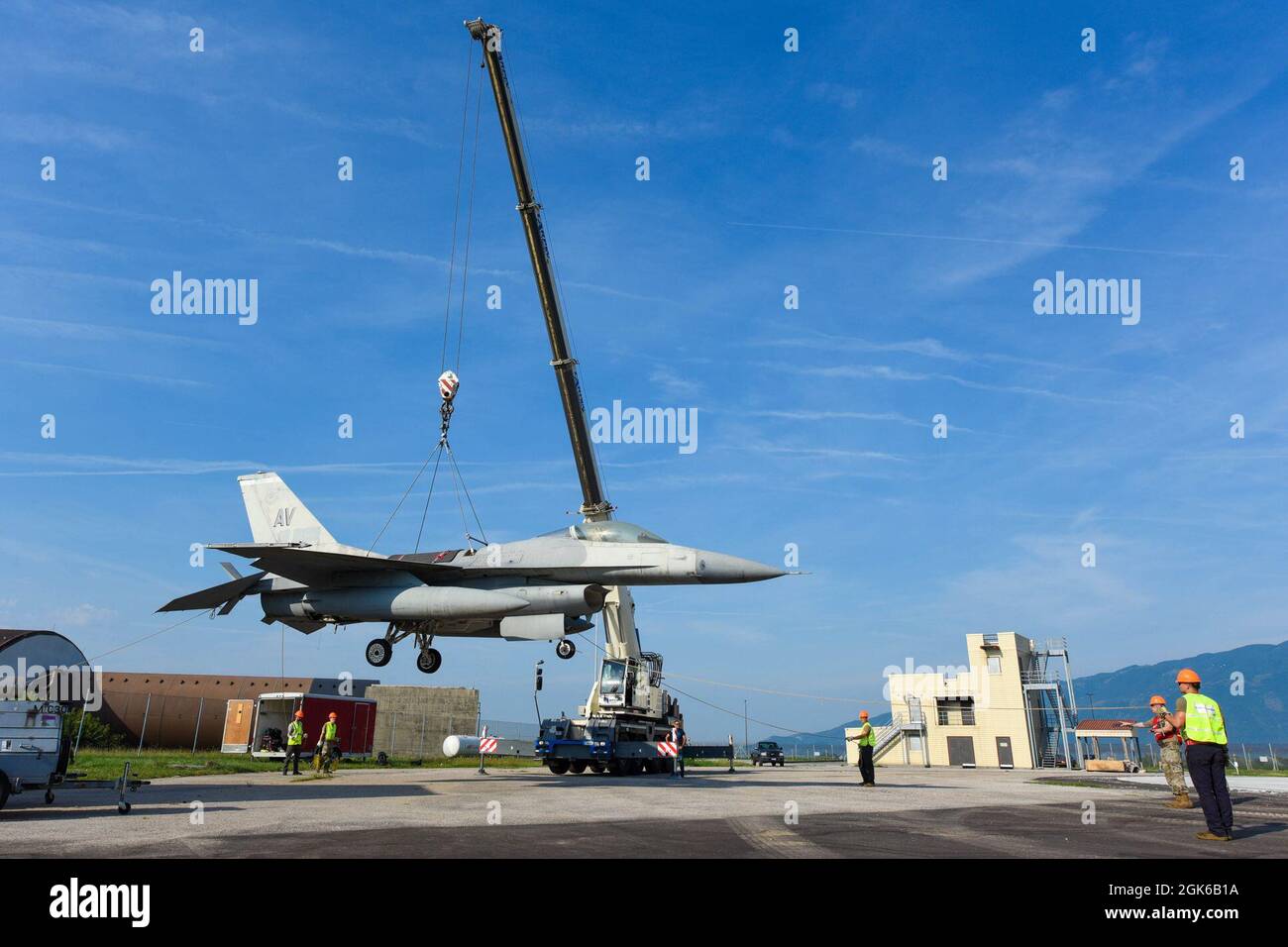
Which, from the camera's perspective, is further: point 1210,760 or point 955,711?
point 955,711

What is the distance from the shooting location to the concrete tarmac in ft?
26.8

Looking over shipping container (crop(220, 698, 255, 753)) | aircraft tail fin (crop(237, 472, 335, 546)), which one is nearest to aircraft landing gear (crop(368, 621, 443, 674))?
aircraft tail fin (crop(237, 472, 335, 546))

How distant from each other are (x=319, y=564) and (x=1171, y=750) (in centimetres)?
1901

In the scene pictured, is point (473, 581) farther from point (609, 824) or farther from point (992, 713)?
point (992, 713)

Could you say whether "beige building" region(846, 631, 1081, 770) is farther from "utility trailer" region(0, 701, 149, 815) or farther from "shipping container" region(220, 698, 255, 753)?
"utility trailer" region(0, 701, 149, 815)

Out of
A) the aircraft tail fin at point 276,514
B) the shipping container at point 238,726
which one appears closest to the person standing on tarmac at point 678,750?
the aircraft tail fin at point 276,514

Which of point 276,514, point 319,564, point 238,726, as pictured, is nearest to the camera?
point 319,564

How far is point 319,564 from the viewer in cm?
2088

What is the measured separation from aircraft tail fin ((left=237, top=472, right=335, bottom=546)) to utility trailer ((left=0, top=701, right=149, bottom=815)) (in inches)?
429

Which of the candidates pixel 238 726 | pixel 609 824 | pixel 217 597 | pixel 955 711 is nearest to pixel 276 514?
pixel 217 597

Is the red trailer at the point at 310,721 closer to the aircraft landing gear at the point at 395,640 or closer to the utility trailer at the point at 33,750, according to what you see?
the aircraft landing gear at the point at 395,640
